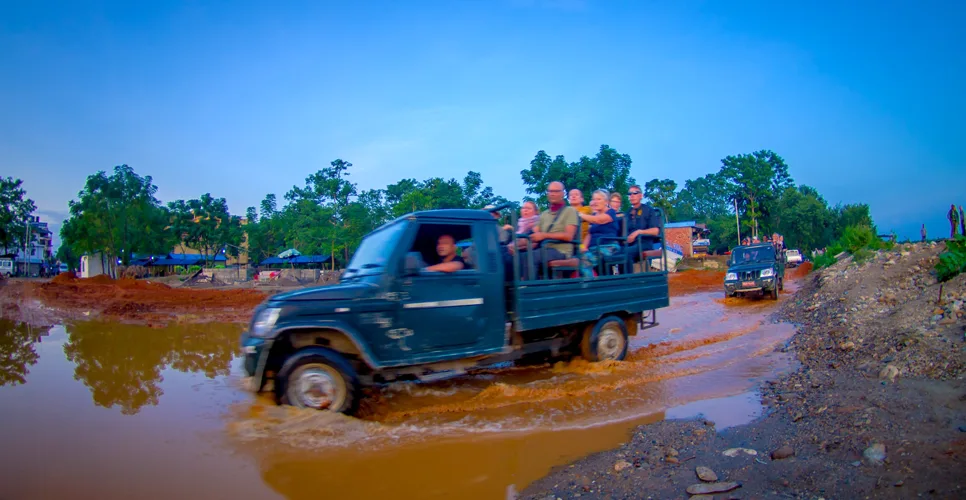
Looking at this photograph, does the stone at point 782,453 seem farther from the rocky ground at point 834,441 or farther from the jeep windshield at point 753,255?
the jeep windshield at point 753,255

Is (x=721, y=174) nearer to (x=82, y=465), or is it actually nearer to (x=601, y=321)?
(x=601, y=321)

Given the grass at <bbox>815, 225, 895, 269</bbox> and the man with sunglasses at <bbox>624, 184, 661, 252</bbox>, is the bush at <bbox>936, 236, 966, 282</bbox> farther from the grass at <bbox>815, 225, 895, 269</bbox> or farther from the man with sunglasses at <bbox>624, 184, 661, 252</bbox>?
the grass at <bbox>815, 225, 895, 269</bbox>

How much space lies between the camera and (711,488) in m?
3.09

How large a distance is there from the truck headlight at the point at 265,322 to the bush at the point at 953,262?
9.54m

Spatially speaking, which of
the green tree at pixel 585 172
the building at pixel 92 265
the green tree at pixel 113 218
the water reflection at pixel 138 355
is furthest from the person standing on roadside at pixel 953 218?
the building at pixel 92 265

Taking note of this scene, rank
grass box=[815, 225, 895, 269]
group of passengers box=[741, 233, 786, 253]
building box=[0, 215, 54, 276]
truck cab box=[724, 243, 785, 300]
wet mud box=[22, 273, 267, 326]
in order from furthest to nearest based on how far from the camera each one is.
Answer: building box=[0, 215, 54, 276] < group of passengers box=[741, 233, 786, 253] < truck cab box=[724, 243, 785, 300] < grass box=[815, 225, 895, 269] < wet mud box=[22, 273, 267, 326]

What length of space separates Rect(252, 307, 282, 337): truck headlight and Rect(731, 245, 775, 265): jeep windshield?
53.0 ft

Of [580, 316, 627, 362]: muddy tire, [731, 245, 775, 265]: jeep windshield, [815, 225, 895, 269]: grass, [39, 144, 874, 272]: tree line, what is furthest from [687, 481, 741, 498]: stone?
[39, 144, 874, 272]: tree line

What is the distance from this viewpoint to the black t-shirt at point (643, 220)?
24.5 feet

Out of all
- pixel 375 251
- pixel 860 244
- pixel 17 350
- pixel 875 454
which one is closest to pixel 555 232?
pixel 375 251

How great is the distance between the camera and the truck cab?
51.1 ft

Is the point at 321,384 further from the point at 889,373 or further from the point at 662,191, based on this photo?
the point at 662,191

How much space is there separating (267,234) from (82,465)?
60.7 m

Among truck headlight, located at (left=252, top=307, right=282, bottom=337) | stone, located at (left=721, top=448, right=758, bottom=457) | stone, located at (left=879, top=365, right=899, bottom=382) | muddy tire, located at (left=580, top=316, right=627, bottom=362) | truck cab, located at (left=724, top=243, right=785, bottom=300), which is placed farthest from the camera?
truck cab, located at (left=724, top=243, right=785, bottom=300)
